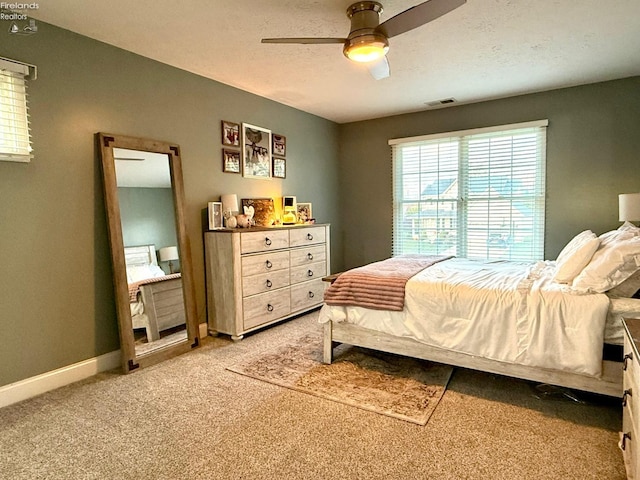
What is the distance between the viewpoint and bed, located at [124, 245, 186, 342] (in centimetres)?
303

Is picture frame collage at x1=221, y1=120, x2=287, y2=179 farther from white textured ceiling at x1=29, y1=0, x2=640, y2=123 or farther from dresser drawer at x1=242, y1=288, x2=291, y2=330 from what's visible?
dresser drawer at x1=242, y1=288, x2=291, y2=330

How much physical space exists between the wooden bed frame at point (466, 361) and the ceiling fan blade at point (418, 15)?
2.03 m

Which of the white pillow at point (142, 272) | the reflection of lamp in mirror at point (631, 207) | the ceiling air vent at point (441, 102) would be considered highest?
the ceiling air vent at point (441, 102)

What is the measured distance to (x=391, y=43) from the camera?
2.97 m

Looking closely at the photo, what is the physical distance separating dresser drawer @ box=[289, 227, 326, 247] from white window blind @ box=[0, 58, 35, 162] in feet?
7.93

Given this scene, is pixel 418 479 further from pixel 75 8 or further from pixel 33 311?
pixel 75 8

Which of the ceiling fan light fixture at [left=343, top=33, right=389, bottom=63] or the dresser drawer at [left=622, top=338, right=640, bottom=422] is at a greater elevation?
the ceiling fan light fixture at [left=343, top=33, right=389, bottom=63]

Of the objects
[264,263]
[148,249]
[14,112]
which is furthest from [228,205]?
[14,112]

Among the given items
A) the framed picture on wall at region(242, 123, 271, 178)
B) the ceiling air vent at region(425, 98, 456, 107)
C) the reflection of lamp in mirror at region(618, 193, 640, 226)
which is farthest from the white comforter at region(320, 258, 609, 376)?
the ceiling air vent at region(425, 98, 456, 107)

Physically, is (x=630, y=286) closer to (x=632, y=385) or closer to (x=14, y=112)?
(x=632, y=385)

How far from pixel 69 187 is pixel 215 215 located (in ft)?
4.23

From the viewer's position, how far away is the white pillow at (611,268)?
6.86 feet

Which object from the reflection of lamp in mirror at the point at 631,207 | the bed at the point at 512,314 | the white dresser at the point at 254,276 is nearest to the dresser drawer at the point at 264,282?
the white dresser at the point at 254,276

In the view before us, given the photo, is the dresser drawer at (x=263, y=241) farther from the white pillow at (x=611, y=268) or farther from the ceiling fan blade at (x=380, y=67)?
the white pillow at (x=611, y=268)
